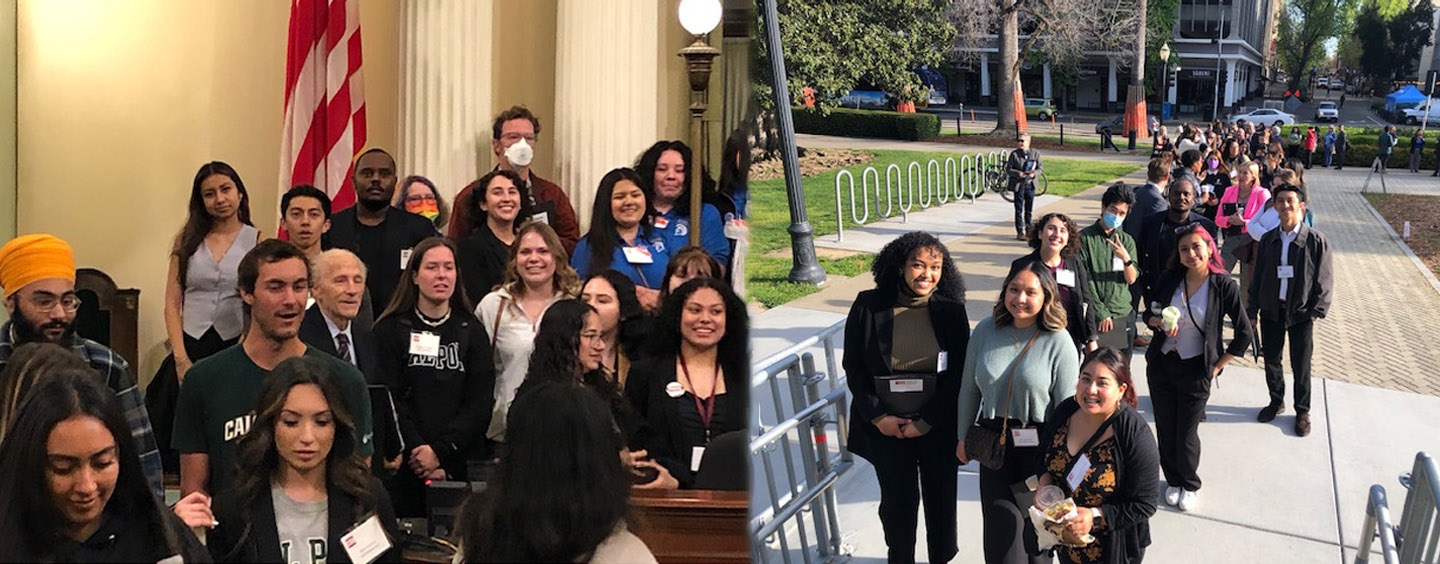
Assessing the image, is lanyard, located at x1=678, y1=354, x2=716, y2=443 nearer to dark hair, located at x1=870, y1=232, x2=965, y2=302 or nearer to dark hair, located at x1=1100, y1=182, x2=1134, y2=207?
dark hair, located at x1=870, y1=232, x2=965, y2=302

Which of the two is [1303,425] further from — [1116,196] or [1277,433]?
[1116,196]

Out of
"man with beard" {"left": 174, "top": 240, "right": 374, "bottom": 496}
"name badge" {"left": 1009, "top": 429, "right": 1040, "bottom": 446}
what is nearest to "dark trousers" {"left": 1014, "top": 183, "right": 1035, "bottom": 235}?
"name badge" {"left": 1009, "top": 429, "right": 1040, "bottom": 446}

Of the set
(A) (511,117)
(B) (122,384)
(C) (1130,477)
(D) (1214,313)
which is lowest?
(C) (1130,477)

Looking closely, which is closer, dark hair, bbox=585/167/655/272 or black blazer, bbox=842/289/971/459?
dark hair, bbox=585/167/655/272

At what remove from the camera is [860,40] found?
50.1 inches

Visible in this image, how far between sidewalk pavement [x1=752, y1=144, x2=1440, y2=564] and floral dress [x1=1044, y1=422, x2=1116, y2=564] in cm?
54

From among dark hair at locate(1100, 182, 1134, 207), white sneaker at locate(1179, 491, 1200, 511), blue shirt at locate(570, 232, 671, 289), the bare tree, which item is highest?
the bare tree

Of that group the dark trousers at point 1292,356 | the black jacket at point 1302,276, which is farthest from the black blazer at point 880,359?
the dark trousers at point 1292,356

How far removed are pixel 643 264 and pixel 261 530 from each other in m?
0.72

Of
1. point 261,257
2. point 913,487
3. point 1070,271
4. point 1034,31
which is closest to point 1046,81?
point 1034,31

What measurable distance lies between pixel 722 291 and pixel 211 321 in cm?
133

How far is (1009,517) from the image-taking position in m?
3.18

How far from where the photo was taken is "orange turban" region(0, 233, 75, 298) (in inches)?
91.8

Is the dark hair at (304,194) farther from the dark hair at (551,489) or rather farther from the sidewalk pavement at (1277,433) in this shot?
the dark hair at (551,489)
